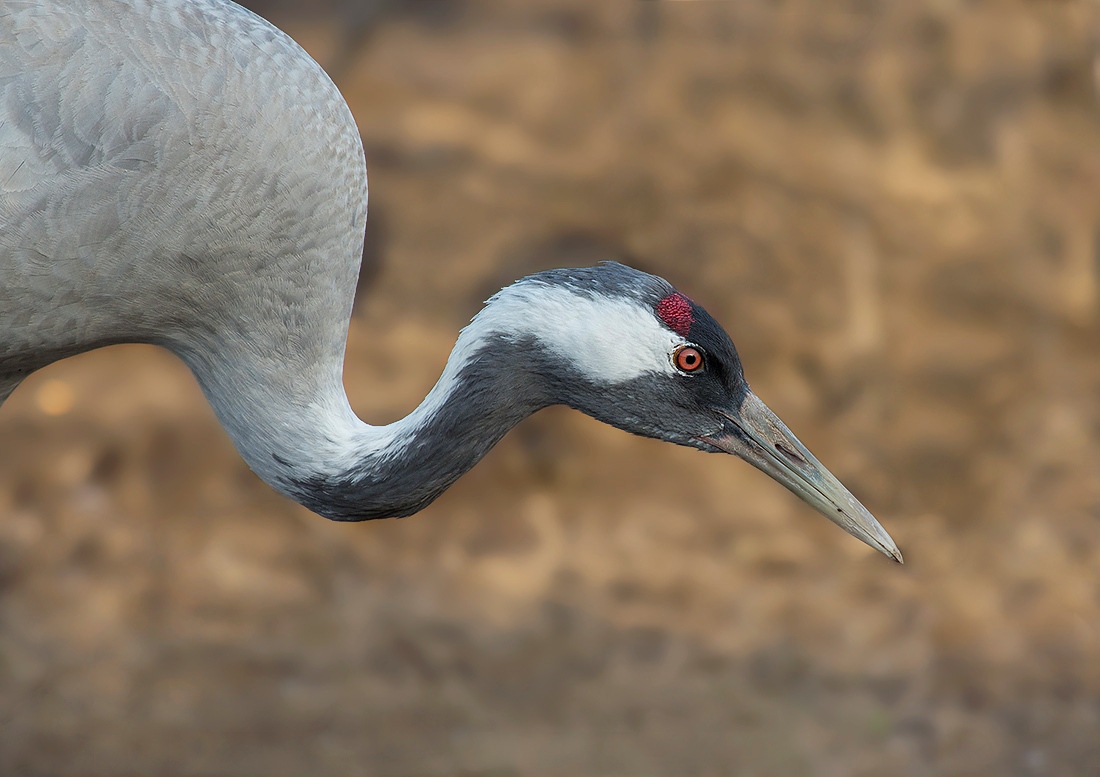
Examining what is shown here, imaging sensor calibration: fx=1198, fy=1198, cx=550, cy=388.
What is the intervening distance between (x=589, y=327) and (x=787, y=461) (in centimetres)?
48

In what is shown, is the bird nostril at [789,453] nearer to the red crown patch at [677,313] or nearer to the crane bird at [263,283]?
the crane bird at [263,283]

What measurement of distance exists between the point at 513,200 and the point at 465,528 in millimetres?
1133

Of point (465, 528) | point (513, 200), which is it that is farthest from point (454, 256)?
point (465, 528)

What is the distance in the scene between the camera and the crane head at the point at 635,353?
1886mm

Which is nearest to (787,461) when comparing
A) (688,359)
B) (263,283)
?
(688,359)

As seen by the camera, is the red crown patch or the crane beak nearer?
the red crown patch

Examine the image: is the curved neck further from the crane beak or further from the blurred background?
the blurred background

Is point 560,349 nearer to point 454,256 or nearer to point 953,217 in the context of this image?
point 454,256

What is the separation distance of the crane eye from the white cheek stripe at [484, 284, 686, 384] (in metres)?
0.02

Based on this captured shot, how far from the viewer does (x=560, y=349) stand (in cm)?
189

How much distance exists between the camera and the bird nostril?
2092mm

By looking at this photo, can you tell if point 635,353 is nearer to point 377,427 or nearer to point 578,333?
point 578,333

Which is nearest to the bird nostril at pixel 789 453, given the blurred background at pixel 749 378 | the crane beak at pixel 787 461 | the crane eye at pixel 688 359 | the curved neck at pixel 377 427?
the crane beak at pixel 787 461

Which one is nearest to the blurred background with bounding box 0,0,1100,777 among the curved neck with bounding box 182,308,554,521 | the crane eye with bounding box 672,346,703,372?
the curved neck with bounding box 182,308,554,521
